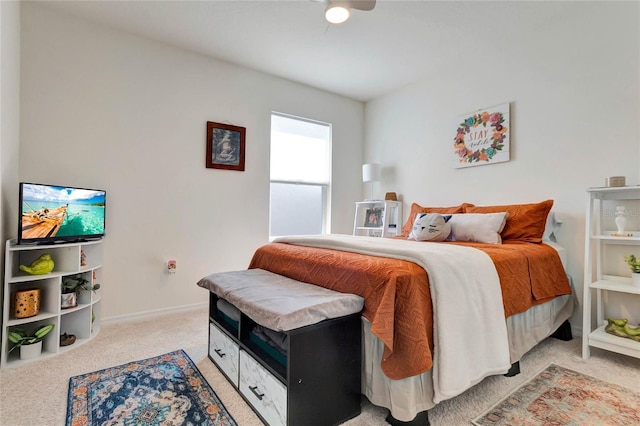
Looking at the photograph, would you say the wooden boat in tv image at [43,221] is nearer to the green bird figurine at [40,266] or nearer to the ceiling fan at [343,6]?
the green bird figurine at [40,266]

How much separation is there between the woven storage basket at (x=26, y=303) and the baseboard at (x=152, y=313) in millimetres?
675

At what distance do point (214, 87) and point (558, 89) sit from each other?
10.7 ft

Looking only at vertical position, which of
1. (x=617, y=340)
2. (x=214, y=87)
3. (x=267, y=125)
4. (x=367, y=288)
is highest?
(x=214, y=87)

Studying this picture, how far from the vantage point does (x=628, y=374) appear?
190 cm

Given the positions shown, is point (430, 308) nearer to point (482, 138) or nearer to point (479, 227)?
point (479, 227)

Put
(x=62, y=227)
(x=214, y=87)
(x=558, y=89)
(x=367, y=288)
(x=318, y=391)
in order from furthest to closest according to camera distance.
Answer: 1. (x=214, y=87)
2. (x=558, y=89)
3. (x=62, y=227)
4. (x=367, y=288)
5. (x=318, y=391)

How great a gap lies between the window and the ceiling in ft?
2.41

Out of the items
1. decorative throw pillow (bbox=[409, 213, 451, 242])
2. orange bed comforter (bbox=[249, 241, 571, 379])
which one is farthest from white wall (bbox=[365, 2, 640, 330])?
decorative throw pillow (bbox=[409, 213, 451, 242])

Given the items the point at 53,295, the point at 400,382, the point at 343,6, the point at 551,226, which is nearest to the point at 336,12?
the point at 343,6

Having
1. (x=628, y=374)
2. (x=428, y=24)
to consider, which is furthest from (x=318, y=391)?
(x=428, y=24)

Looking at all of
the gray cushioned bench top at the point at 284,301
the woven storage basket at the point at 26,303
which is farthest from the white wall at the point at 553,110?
the woven storage basket at the point at 26,303

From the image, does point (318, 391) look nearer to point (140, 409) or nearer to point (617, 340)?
point (140, 409)

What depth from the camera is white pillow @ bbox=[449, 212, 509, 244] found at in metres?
2.51

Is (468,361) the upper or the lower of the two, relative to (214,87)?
lower
